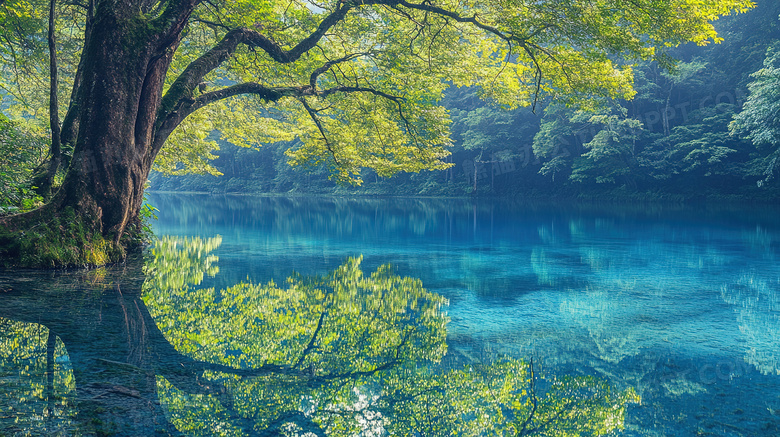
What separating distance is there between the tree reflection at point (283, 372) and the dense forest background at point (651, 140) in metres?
24.6

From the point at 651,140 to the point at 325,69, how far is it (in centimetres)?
3244

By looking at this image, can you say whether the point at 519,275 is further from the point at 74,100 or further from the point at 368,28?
the point at 74,100

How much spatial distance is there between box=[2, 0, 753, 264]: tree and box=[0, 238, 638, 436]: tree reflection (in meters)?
2.25

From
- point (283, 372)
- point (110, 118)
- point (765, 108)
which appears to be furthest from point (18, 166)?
point (765, 108)

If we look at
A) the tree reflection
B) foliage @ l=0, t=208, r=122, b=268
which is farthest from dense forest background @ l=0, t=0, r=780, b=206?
the tree reflection

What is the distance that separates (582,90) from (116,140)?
960cm

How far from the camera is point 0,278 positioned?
23.4 feet

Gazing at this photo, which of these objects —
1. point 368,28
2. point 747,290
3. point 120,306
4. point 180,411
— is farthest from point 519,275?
point 368,28

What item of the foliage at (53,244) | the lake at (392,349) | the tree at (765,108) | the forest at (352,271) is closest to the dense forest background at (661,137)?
the tree at (765,108)

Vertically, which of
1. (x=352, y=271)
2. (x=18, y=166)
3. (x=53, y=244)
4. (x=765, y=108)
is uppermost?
(x=765, y=108)

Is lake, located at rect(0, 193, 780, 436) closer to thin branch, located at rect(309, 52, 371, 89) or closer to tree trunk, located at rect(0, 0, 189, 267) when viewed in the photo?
tree trunk, located at rect(0, 0, 189, 267)

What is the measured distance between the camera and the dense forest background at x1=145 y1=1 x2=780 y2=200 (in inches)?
1262

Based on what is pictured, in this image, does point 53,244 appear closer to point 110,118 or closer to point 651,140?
point 110,118

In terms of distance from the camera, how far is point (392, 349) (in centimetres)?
485
